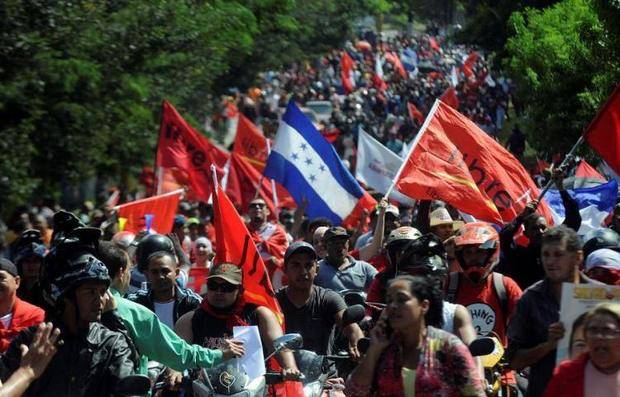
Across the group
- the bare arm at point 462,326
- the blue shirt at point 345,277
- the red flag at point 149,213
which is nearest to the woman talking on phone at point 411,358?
the bare arm at point 462,326

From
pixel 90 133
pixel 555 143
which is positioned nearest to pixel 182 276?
pixel 555 143

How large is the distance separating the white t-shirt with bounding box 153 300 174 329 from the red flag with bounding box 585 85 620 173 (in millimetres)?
3087

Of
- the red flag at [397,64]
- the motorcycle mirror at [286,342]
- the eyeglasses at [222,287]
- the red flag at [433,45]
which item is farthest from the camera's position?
the red flag at [433,45]

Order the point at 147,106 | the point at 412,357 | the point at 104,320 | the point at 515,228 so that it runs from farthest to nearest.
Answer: the point at 147,106
the point at 515,228
the point at 104,320
the point at 412,357

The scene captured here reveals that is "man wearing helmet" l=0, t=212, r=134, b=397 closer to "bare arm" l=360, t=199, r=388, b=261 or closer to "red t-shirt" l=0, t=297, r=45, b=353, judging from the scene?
"red t-shirt" l=0, t=297, r=45, b=353

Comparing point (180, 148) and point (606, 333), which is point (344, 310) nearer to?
point (606, 333)

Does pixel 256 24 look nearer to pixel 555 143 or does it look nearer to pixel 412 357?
pixel 555 143

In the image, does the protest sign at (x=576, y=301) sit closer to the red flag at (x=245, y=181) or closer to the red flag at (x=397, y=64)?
the red flag at (x=245, y=181)

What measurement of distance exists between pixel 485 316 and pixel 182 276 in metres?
3.62

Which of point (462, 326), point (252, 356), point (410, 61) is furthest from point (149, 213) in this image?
point (410, 61)

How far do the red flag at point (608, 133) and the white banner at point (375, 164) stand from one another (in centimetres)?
724

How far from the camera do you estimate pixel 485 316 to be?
8.78m

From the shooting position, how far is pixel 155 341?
719 cm

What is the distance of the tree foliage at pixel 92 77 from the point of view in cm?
2034
